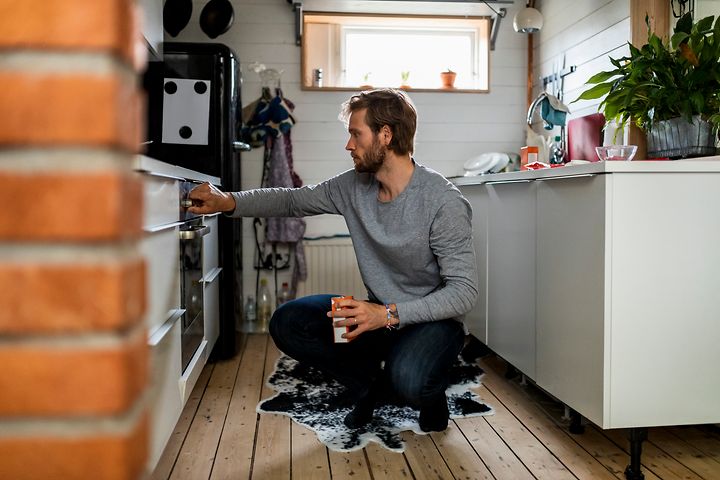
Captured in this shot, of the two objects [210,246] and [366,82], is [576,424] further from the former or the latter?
[366,82]

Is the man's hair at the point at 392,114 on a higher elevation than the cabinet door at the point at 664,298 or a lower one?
higher

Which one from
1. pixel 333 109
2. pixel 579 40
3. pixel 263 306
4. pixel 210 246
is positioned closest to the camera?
pixel 210 246

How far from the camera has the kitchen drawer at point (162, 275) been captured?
150cm

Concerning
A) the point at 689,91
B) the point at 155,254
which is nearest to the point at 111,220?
the point at 155,254

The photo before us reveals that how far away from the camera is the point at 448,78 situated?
161 inches

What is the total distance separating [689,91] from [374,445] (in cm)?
150

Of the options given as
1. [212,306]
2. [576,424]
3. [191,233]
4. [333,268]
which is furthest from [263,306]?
[576,424]

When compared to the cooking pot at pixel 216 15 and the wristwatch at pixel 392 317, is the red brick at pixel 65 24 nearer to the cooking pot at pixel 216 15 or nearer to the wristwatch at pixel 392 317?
the wristwatch at pixel 392 317

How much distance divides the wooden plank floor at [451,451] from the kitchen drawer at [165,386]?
0.20 m

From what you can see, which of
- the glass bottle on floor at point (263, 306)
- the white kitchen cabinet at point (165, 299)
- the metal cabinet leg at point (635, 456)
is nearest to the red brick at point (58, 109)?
the white kitchen cabinet at point (165, 299)

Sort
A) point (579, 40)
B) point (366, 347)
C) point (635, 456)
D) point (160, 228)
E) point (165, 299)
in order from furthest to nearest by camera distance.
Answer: point (579, 40), point (366, 347), point (635, 456), point (165, 299), point (160, 228)

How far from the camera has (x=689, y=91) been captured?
2088 millimetres

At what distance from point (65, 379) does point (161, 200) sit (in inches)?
56.6

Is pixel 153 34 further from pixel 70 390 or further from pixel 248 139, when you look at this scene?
pixel 70 390
